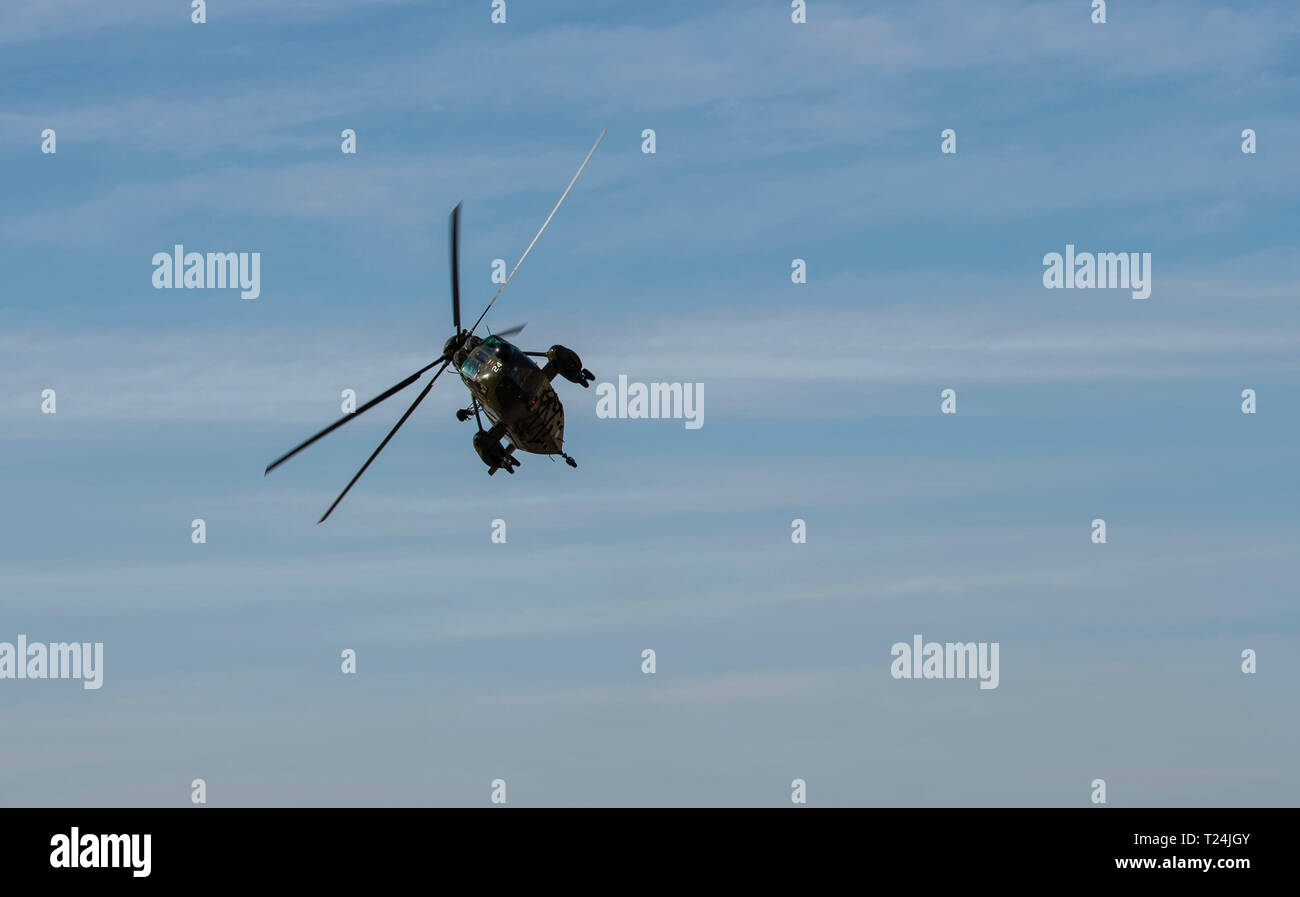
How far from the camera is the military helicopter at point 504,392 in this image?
63875mm

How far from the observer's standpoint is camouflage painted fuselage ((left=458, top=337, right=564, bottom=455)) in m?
63.9

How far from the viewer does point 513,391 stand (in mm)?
63875

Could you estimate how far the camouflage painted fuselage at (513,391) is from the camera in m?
63.9

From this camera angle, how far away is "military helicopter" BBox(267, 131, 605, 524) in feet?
210

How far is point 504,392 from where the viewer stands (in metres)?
63.9

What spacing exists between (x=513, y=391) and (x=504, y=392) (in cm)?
33
